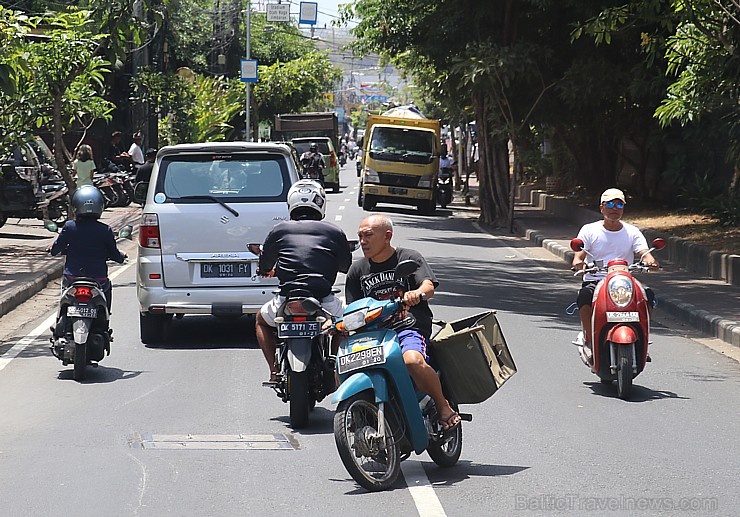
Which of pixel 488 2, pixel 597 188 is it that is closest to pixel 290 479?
pixel 488 2

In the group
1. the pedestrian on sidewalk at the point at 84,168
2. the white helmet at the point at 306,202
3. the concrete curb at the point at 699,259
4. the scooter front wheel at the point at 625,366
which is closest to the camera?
the white helmet at the point at 306,202

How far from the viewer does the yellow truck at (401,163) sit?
111 ft

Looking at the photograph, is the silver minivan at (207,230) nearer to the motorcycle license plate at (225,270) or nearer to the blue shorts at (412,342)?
the motorcycle license plate at (225,270)

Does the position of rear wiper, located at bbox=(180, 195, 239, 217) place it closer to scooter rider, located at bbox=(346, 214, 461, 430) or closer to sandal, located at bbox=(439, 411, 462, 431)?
scooter rider, located at bbox=(346, 214, 461, 430)

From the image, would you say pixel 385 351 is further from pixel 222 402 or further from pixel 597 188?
pixel 597 188

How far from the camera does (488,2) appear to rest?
89.1 feet

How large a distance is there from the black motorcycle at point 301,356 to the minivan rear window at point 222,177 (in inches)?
135

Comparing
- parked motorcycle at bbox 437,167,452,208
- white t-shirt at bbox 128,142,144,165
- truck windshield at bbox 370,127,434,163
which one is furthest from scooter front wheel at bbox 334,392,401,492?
parked motorcycle at bbox 437,167,452,208

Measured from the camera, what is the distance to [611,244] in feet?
32.0

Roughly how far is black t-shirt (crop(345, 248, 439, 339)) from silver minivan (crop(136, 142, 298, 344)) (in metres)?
4.28

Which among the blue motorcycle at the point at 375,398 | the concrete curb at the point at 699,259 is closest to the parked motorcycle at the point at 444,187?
the concrete curb at the point at 699,259

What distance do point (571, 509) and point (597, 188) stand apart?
27244 mm

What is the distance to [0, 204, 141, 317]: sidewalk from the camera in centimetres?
1495

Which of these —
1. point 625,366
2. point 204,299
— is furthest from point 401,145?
point 625,366
